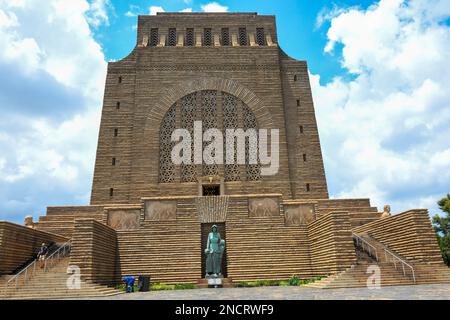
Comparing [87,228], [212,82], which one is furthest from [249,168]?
[87,228]

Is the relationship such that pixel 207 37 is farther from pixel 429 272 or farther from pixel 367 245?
pixel 429 272

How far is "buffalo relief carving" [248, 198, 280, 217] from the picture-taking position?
1454 centimetres

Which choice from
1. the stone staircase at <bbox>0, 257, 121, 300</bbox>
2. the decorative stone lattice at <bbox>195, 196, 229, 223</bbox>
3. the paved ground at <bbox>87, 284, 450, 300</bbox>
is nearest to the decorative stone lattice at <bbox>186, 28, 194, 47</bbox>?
the decorative stone lattice at <bbox>195, 196, 229, 223</bbox>

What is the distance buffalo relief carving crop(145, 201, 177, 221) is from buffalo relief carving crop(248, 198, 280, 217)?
321cm

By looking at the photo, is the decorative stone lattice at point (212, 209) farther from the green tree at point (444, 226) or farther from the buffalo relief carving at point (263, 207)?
the green tree at point (444, 226)

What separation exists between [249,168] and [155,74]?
8357 mm

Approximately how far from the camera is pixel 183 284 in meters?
13.2

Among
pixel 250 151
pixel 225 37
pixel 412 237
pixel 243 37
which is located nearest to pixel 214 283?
pixel 412 237

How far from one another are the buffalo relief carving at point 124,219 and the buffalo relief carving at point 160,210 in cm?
44

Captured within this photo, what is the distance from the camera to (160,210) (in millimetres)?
14430

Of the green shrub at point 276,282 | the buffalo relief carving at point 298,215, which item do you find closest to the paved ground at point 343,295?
the green shrub at point 276,282

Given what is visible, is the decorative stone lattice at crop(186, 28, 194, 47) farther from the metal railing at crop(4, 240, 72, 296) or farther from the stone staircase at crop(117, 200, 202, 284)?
the metal railing at crop(4, 240, 72, 296)

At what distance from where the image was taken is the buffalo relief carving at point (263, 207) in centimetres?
1454
